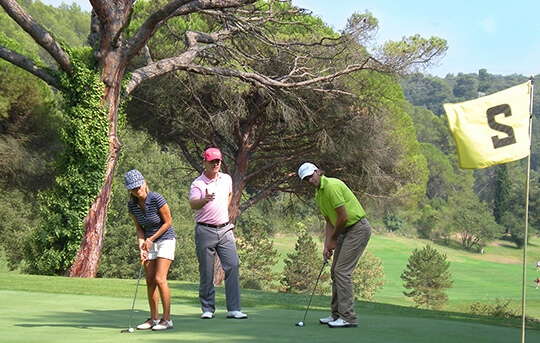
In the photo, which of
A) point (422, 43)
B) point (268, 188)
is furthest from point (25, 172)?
point (422, 43)

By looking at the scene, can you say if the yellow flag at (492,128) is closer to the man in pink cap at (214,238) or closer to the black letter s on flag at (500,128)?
the black letter s on flag at (500,128)

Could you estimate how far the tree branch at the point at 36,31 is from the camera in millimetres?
14780

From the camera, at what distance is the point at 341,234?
6.70 meters

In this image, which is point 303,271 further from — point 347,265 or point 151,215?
point 151,215

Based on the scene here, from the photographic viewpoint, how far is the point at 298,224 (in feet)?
183

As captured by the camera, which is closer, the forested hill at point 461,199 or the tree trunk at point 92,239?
the tree trunk at point 92,239

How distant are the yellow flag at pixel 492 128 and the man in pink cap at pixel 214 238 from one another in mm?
2852

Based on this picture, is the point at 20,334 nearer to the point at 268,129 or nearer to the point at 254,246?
the point at 268,129

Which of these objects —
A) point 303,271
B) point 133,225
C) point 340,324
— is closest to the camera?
point 340,324

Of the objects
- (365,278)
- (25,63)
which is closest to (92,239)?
Answer: (25,63)

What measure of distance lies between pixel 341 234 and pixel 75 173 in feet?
36.5

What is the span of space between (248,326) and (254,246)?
40092mm

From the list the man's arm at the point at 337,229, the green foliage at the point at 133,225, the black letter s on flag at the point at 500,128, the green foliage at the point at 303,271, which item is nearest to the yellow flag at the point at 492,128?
the black letter s on flag at the point at 500,128

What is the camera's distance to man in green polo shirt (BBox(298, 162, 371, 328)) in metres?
6.42
